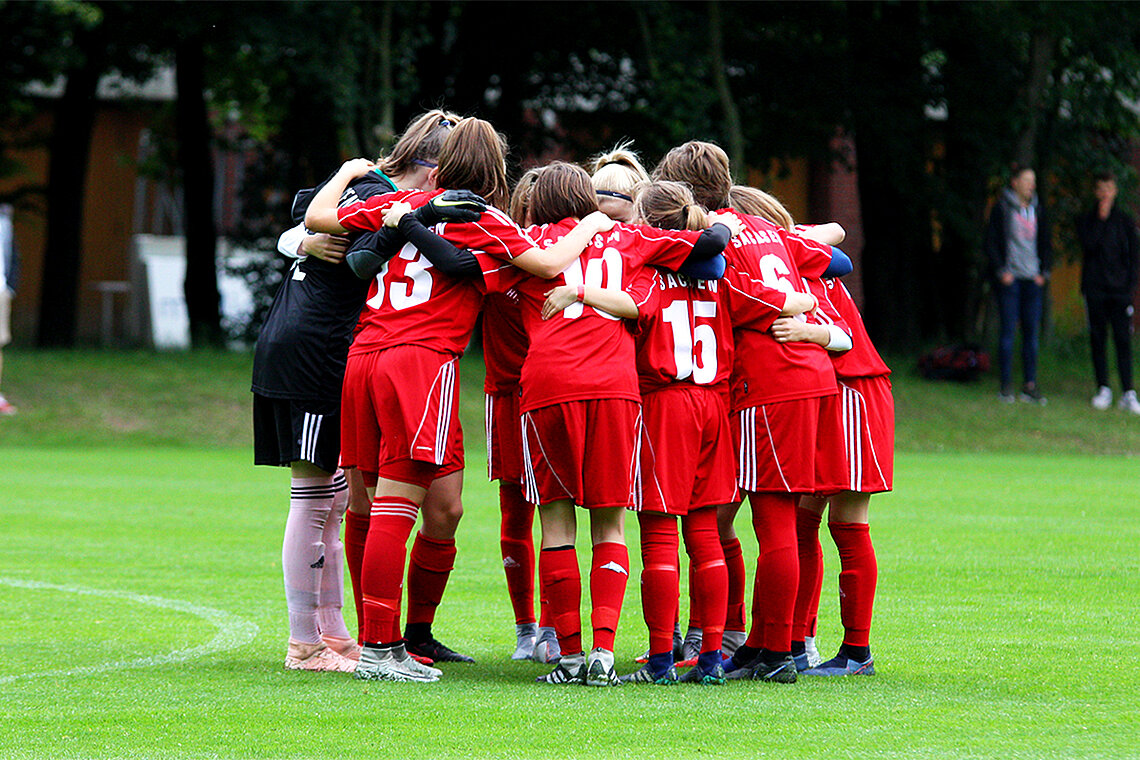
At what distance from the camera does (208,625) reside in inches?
239

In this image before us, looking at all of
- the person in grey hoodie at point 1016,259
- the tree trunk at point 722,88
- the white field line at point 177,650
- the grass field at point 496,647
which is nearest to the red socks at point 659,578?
the grass field at point 496,647

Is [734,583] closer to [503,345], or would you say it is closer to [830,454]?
[830,454]

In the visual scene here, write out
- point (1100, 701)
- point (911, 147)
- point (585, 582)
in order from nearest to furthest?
point (1100, 701)
point (585, 582)
point (911, 147)

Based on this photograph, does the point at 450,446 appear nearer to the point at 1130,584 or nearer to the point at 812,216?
the point at 1130,584

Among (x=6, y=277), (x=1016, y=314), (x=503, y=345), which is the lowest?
(x=503, y=345)

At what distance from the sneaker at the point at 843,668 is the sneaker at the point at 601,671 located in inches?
29.8

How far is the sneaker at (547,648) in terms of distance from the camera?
18.0ft

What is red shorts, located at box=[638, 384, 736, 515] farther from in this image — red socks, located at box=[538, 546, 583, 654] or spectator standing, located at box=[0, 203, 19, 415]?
spectator standing, located at box=[0, 203, 19, 415]

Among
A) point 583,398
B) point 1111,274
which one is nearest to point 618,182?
point 583,398

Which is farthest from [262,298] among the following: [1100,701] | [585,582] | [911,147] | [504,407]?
[1100,701]

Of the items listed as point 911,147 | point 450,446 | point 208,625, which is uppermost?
point 911,147

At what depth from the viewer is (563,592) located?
5023 millimetres

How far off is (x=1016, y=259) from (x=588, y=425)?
13.2m

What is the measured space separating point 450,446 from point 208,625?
1.64 metres
